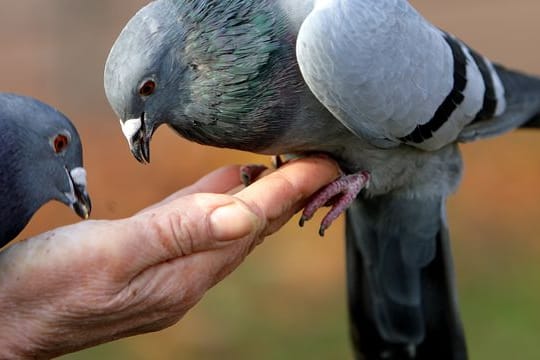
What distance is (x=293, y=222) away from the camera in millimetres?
6324

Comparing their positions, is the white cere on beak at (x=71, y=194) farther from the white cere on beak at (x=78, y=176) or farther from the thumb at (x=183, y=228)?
the thumb at (x=183, y=228)

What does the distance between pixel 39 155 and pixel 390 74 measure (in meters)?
1.17

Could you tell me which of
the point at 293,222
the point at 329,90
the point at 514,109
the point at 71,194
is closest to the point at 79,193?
the point at 71,194

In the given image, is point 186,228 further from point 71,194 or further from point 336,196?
point 336,196

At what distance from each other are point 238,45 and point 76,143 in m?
0.61

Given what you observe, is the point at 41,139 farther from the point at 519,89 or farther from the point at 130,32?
the point at 519,89

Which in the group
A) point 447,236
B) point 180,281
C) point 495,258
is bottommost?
point 495,258

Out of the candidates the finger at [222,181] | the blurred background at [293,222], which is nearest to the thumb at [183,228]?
the finger at [222,181]

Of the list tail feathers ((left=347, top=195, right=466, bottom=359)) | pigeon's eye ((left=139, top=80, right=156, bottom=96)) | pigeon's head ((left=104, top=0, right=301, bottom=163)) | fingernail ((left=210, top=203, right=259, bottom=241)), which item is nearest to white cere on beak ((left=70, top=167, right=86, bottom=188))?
pigeon's head ((left=104, top=0, right=301, bottom=163))

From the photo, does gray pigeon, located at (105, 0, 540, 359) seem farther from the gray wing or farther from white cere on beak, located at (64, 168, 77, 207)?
white cere on beak, located at (64, 168, 77, 207)

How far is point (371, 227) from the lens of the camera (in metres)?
3.75

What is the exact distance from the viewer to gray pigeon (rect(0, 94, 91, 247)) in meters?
2.72

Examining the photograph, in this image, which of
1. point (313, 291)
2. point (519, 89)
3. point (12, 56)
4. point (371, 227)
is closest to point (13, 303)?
point (371, 227)

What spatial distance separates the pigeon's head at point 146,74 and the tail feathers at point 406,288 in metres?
1.16
